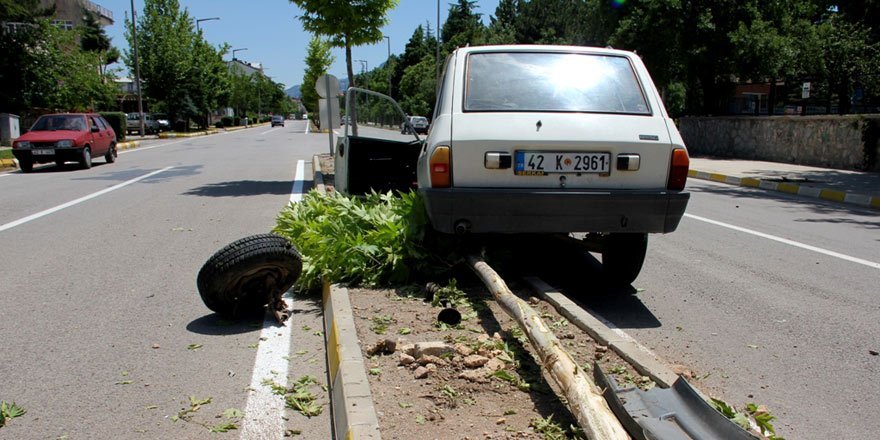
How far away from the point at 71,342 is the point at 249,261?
1.21 meters

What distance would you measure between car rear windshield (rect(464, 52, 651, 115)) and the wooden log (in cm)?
160

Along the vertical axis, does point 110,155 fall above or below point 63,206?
above

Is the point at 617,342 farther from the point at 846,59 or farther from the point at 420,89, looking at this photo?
the point at 420,89

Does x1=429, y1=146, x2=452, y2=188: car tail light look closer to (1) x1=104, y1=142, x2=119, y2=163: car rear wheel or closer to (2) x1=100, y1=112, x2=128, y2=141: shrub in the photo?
(1) x1=104, y1=142, x2=119, y2=163: car rear wheel

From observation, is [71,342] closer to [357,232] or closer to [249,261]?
[249,261]

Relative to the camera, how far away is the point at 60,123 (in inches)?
746

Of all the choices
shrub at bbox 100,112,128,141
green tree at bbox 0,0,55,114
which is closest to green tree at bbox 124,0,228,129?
shrub at bbox 100,112,128,141

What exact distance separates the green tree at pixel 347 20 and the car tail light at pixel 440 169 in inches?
441

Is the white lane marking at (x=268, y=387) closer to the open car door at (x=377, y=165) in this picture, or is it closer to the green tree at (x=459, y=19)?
the open car door at (x=377, y=165)

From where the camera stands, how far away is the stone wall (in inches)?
704

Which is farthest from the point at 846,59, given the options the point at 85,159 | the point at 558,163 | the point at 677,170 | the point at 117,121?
the point at 117,121

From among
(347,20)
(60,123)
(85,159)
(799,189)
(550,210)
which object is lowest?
(799,189)

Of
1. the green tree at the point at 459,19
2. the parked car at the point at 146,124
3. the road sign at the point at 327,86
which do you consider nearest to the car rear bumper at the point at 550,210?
the road sign at the point at 327,86

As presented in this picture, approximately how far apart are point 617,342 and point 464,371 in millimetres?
918
